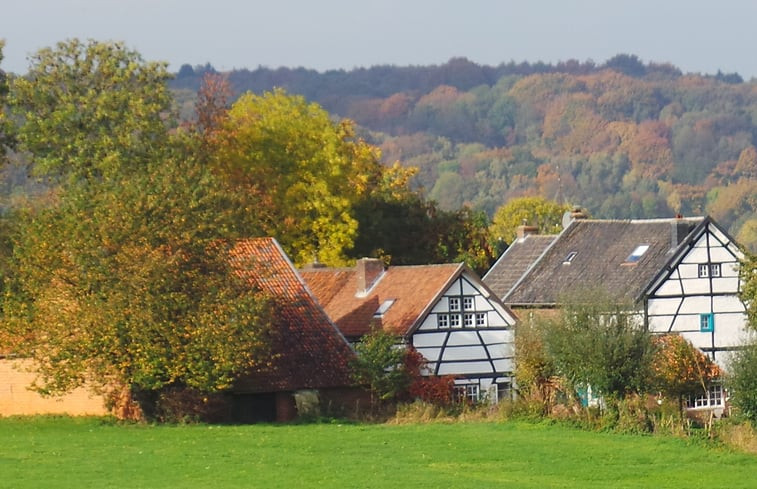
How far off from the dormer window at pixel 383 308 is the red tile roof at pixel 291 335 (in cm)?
396

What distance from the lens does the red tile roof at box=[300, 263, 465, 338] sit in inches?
2016

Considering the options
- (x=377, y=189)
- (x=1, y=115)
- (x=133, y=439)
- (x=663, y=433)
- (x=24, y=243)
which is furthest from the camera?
(x=377, y=189)

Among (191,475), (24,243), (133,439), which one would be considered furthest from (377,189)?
(191,475)

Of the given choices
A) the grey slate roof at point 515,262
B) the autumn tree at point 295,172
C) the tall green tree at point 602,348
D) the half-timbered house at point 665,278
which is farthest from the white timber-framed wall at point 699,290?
the autumn tree at point 295,172

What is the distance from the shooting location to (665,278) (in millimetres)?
53656

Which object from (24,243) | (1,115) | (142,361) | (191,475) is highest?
(1,115)

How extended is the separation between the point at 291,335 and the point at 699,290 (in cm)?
1504

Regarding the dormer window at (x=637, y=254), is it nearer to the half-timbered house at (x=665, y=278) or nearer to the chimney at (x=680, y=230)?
the half-timbered house at (x=665, y=278)

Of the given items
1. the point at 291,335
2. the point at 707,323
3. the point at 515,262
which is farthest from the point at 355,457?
the point at 515,262

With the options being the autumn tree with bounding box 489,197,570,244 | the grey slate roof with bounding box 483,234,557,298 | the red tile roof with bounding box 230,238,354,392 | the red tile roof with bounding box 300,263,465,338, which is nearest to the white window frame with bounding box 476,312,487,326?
the red tile roof with bounding box 300,263,465,338

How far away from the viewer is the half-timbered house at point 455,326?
167 feet

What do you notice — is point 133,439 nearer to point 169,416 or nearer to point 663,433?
point 169,416

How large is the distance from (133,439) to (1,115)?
21.8 meters

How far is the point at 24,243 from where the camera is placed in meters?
45.3
